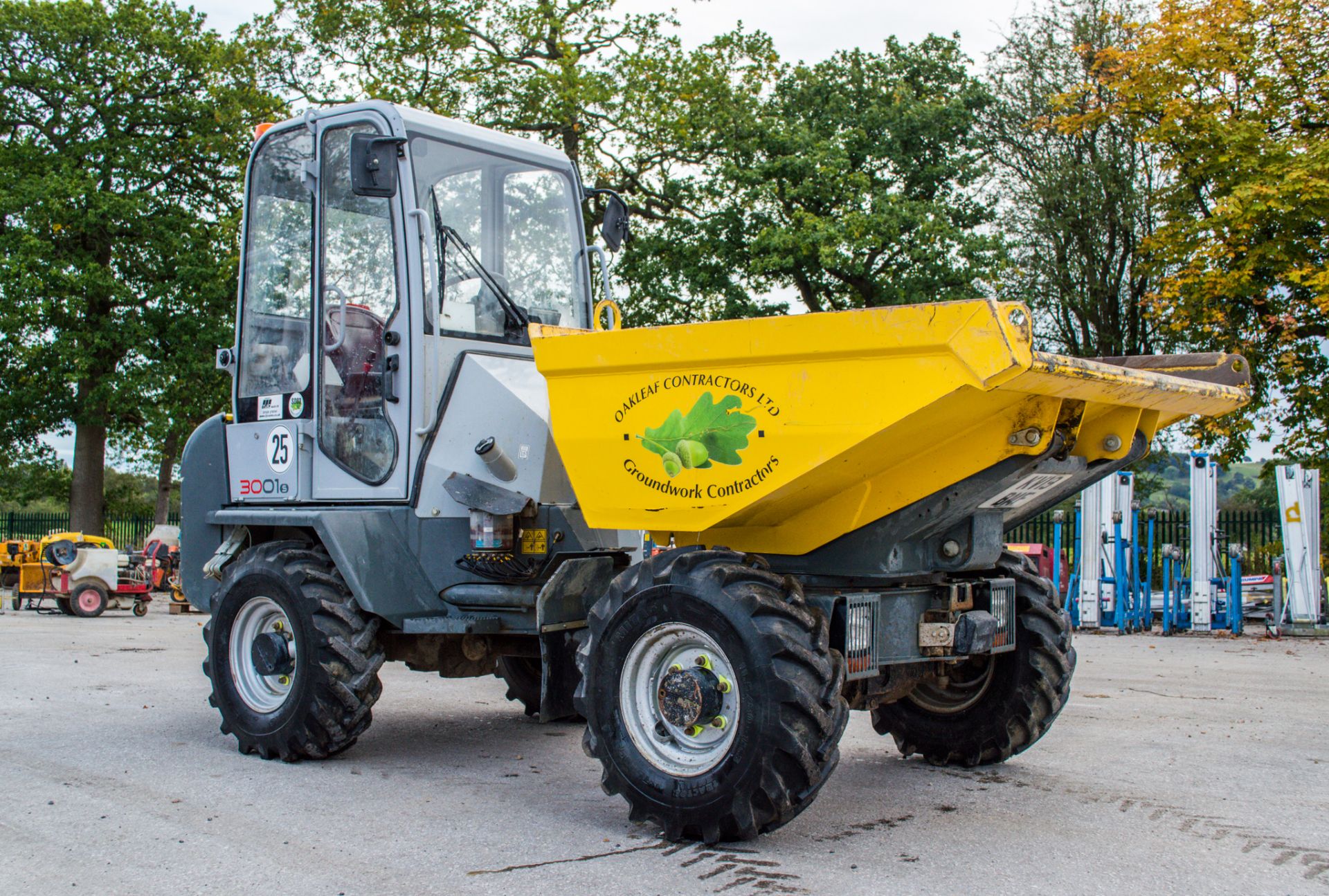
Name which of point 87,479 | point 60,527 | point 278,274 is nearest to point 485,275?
point 278,274

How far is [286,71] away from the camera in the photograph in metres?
26.1

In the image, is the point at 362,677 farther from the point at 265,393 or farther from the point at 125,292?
the point at 125,292

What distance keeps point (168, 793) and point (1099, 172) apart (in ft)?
76.0

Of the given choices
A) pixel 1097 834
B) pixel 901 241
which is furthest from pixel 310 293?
pixel 901 241

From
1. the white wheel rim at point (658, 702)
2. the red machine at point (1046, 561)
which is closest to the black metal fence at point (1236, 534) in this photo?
the red machine at point (1046, 561)

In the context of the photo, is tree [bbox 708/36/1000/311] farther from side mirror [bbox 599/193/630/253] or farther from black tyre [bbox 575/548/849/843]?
black tyre [bbox 575/548/849/843]

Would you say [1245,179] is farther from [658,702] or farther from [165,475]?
[165,475]

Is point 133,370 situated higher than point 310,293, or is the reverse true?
point 133,370

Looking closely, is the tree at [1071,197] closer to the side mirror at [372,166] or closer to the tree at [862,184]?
the tree at [862,184]

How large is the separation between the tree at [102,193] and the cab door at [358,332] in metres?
19.9

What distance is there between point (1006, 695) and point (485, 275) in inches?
136

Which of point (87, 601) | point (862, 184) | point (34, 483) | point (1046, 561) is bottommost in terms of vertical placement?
point (87, 601)

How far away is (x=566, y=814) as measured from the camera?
541cm

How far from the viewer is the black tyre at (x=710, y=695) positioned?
4660 mm
